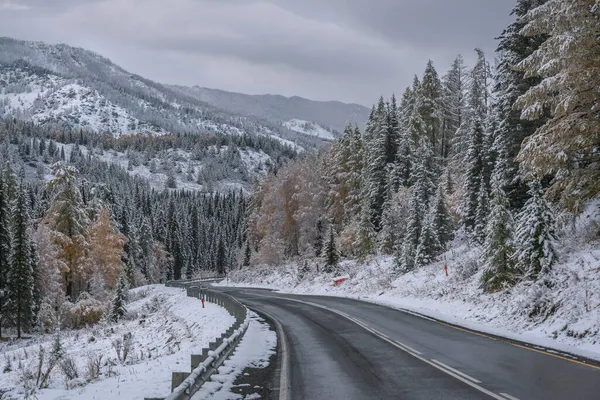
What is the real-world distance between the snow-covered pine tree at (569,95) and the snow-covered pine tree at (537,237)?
88cm

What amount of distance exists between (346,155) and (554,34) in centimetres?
4051

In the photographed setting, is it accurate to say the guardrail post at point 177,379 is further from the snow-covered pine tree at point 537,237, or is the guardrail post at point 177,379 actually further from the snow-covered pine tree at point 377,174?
the snow-covered pine tree at point 377,174

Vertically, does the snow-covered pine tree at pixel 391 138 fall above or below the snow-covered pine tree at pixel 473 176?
above

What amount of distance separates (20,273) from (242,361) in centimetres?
3460

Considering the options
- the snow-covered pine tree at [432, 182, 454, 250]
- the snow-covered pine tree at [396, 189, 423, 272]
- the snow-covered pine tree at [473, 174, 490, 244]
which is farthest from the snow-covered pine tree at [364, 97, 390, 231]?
the snow-covered pine tree at [473, 174, 490, 244]

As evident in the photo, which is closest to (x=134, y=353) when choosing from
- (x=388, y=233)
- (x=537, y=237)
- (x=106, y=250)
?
(x=537, y=237)

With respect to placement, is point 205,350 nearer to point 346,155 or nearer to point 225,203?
point 346,155

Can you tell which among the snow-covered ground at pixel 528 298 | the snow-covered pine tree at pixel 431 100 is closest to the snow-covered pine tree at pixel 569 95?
the snow-covered ground at pixel 528 298

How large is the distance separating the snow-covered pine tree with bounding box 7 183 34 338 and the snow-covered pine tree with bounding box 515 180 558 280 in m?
37.0

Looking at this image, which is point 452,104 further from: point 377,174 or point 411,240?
point 411,240

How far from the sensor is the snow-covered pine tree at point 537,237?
619 inches

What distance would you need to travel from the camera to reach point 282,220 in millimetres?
60469

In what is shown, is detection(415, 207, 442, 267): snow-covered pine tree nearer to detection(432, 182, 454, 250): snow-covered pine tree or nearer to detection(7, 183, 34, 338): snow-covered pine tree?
detection(432, 182, 454, 250): snow-covered pine tree

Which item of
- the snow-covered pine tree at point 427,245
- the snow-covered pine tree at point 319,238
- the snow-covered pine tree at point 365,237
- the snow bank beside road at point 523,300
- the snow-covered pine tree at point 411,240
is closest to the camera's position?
the snow bank beside road at point 523,300
